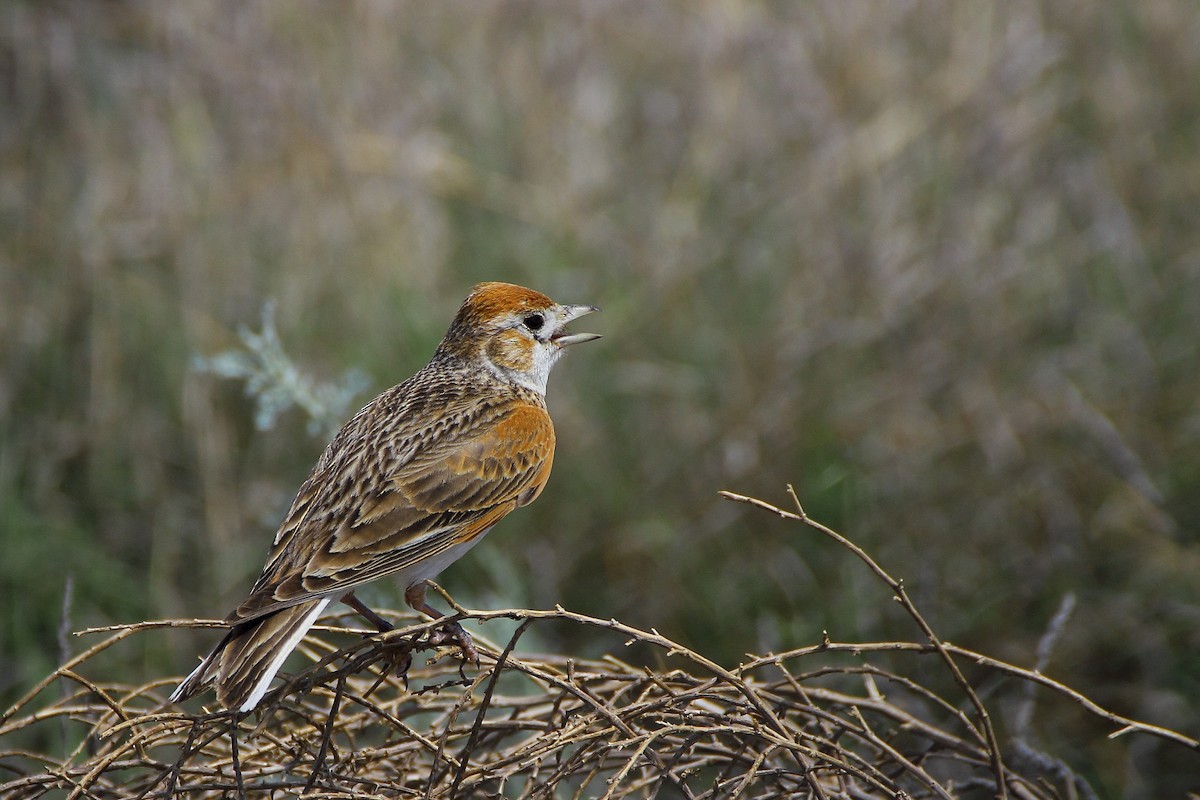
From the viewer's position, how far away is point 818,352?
675 cm

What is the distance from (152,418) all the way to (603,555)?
2289 millimetres

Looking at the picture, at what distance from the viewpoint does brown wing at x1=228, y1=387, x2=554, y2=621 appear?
3572 millimetres

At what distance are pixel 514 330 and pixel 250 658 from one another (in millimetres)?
1721

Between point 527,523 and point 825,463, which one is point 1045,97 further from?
point 527,523

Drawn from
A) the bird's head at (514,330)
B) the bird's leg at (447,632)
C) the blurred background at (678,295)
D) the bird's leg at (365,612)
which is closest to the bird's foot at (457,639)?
the bird's leg at (447,632)

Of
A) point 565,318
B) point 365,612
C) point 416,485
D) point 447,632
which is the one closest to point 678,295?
point 565,318

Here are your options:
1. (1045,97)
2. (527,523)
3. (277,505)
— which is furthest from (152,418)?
(1045,97)

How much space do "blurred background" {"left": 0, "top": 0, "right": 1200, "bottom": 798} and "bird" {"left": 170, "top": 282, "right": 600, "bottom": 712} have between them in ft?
3.50

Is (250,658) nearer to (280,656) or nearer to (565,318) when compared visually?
(280,656)

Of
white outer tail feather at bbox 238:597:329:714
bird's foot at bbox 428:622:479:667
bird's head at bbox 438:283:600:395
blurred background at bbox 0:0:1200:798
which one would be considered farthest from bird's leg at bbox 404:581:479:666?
blurred background at bbox 0:0:1200:798

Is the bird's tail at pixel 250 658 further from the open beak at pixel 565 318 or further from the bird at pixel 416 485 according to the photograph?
the open beak at pixel 565 318

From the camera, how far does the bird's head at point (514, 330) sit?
15.2 feet

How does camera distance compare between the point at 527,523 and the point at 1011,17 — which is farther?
the point at 1011,17

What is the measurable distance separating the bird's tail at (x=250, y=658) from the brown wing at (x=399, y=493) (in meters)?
0.05
